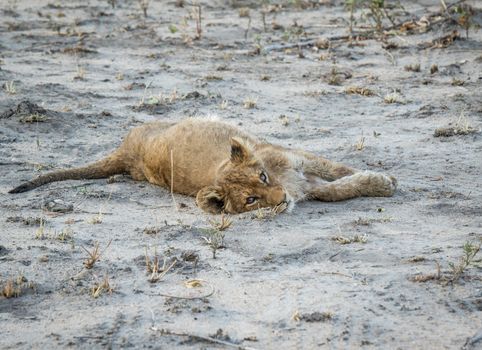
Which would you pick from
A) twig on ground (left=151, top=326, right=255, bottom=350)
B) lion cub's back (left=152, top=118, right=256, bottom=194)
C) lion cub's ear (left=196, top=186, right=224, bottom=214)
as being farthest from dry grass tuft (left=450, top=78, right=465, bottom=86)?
twig on ground (left=151, top=326, right=255, bottom=350)

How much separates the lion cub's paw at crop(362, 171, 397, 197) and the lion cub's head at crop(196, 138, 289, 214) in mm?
684

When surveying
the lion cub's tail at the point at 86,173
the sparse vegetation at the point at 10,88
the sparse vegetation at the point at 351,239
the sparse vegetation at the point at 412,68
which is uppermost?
the sparse vegetation at the point at 412,68

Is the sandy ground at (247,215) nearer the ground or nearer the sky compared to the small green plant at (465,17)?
nearer the ground

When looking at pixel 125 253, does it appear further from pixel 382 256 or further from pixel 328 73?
pixel 328 73

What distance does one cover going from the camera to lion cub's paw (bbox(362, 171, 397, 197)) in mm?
6281

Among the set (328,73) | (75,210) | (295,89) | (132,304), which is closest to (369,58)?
(328,73)

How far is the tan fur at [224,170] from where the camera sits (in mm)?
6117

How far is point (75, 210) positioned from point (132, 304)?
2076mm

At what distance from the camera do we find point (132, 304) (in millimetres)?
4340

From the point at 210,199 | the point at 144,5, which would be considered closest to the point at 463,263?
the point at 210,199

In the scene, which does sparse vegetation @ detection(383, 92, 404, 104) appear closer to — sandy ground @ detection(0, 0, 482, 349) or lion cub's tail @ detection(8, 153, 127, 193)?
sandy ground @ detection(0, 0, 482, 349)

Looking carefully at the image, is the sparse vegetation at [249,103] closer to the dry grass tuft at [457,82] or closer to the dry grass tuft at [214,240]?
the dry grass tuft at [457,82]

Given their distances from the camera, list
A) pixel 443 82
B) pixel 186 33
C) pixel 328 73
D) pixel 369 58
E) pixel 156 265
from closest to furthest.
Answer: pixel 156 265, pixel 443 82, pixel 328 73, pixel 369 58, pixel 186 33

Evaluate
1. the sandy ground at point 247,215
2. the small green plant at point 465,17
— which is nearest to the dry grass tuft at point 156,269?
the sandy ground at point 247,215
